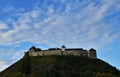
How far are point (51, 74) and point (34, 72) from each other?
36125mm

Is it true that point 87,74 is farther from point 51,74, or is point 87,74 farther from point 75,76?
point 51,74


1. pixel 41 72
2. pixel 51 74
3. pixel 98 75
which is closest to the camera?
pixel 51 74

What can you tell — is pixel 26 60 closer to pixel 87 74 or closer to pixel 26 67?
pixel 26 67

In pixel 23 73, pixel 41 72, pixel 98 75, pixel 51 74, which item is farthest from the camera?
pixel 41 72

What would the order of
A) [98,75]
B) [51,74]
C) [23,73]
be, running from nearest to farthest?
1. [23,73]
2. [51,74]
3. [98,75]

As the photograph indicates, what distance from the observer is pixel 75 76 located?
17250 cm

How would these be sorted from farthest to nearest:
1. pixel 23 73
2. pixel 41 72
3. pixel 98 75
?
pixel 41 72 → pixel 98 75 → pixel 23 73

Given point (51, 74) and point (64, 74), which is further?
point (64, 74)

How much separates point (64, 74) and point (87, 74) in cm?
1165

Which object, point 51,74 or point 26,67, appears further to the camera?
point 51,74

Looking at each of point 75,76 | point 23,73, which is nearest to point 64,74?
point 75,76

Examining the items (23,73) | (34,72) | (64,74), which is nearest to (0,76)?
(34,72)

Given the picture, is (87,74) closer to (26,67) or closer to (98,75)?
(98,75)

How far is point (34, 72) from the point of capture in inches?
7771
